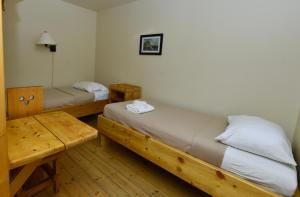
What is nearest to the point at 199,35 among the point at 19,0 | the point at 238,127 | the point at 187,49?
the point at 187,49

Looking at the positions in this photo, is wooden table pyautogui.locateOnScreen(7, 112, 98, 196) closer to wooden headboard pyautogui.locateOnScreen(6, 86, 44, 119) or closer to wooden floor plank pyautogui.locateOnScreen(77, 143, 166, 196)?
wooden headboard pyautogui.locateOnScreen(6, 86, 44, 119)

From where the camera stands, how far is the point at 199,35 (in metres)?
2.35

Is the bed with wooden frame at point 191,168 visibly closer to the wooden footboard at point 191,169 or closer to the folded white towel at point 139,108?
the wooden footboard at point 191,169

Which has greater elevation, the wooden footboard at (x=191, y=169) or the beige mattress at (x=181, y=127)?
the beige mattress at (x=181, y=127)

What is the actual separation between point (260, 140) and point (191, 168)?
1.87ft

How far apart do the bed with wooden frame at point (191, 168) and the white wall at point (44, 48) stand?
7.01 ft

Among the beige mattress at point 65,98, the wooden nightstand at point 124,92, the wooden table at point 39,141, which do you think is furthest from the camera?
the wooden nightstand at point 124,92

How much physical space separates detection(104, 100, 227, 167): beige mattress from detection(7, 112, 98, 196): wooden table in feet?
2.08

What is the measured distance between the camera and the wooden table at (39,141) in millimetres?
1032

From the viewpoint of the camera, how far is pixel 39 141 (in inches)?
45.7

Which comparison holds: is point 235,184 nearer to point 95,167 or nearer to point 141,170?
point 141,170

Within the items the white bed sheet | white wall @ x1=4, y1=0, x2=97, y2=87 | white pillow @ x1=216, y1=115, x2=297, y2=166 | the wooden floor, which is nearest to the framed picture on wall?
the white bed sheet

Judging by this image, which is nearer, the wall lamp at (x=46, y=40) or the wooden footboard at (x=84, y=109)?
the wooden footboard at (x=84, y=109)

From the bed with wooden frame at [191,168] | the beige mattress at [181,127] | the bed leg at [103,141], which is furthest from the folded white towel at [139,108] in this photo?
the bed leg at [103,141]
